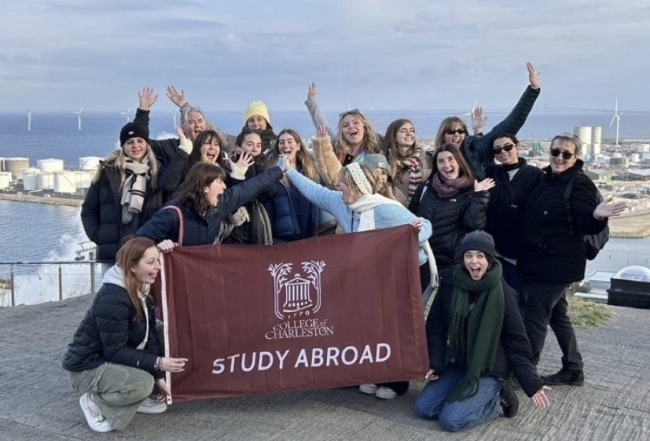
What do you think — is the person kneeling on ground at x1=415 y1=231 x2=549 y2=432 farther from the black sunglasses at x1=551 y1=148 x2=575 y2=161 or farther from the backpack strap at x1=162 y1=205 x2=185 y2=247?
the backpack strap at x1=162 y1=205 x2=185 y2=247

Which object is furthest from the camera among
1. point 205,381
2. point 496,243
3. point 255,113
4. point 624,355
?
point 255,113

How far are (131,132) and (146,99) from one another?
0.82 metres

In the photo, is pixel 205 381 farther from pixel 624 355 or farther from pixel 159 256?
pixel 624 355

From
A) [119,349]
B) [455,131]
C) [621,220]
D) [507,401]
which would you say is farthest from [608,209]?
[621,220]

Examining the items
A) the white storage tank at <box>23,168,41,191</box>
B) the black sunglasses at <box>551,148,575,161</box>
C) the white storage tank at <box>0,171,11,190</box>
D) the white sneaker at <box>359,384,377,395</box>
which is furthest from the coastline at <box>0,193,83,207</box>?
the black sunglasses at <box>551,148,575,161</box>

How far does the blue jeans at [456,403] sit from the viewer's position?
5145 millimetres

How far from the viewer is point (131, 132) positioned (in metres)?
6.40

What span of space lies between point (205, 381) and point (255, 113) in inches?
125

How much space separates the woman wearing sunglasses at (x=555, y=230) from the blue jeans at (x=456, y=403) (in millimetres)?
736

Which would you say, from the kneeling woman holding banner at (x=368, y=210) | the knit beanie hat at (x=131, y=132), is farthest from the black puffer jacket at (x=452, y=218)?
the knit beanie hat at (x=131, y=132)

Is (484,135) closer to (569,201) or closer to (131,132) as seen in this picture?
(569,201)

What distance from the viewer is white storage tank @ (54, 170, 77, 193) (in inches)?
2670

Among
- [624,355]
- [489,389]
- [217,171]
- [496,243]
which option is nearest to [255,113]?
[217,171]

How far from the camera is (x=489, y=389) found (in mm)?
5219
